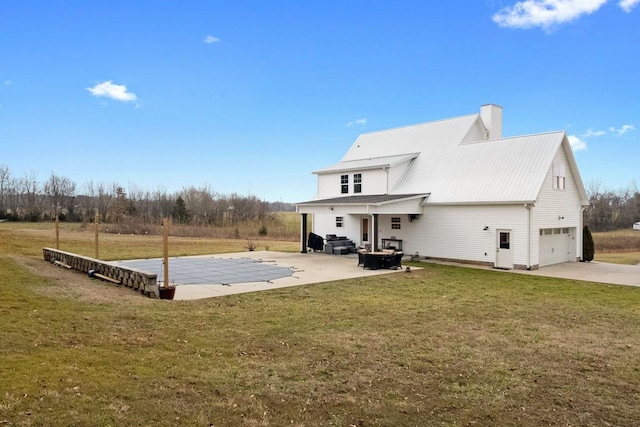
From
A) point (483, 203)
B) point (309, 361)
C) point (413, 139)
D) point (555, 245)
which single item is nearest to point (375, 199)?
point (483, 203)

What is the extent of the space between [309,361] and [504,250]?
46.6 feet

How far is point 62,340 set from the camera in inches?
231

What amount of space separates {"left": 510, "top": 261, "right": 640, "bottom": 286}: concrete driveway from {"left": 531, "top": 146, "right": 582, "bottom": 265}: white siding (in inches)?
40.9

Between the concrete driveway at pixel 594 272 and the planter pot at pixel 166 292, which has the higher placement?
the planter pot at pixel 166 292

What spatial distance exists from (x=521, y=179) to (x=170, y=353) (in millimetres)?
16424

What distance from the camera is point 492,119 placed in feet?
75.8

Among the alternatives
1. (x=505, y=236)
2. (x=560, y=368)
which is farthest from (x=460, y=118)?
(x=560, y=368)

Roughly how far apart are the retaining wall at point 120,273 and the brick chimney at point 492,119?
758 inches

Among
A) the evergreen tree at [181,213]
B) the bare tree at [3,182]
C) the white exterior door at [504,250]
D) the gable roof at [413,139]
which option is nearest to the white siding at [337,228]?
the gable roof at [413,139]

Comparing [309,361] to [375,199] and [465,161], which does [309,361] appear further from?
[465,161]

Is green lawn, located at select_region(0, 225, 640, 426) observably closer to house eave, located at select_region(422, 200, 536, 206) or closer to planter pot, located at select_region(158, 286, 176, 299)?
planter pot, located at select_region(158, 286, 176, 299)

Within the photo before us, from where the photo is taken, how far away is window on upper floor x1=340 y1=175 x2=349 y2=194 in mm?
25134

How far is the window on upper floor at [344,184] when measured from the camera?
2513 centimetres

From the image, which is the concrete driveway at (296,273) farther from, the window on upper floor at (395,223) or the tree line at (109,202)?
the tree line at (109,202)
